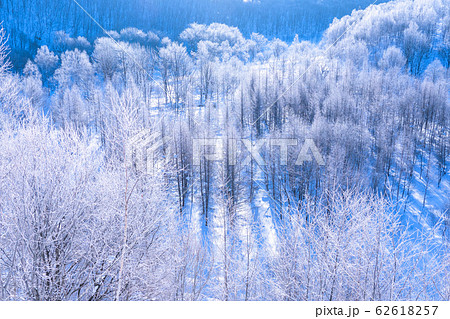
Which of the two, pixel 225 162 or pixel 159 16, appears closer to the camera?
pixel 225 162

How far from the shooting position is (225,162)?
969 inches

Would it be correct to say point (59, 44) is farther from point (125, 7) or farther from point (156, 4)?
point (156, 4)

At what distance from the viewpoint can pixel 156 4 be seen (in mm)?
80562

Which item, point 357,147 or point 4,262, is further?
point 357,147

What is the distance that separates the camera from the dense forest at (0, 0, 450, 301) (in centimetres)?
630

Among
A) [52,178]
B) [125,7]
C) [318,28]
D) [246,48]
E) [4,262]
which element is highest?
[125,7]

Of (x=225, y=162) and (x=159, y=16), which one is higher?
(x=159, y=16)

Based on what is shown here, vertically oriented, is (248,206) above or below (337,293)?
Answer: below

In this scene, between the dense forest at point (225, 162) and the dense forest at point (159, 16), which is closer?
the dense forest at point (225, 162)

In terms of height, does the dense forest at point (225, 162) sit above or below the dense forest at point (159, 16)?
below

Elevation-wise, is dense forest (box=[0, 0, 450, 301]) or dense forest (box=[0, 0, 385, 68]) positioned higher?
dense forest (box=[0, 0, 385, 68])

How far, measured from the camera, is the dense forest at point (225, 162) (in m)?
6.30

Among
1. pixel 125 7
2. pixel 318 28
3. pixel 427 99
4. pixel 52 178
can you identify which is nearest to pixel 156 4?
pixel 125 7

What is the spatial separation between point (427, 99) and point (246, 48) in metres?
40.1
